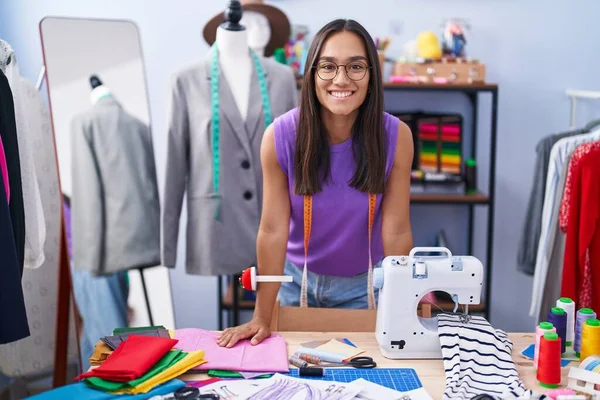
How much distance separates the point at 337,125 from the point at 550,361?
2.79ft

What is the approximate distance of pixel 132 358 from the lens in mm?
1565

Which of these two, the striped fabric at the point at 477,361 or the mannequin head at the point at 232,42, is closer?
the striped fabric at the point at 477,361

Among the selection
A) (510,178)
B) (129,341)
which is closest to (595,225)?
(510,178)

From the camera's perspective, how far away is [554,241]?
9.48ft

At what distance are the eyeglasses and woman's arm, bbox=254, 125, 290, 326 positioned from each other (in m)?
0.22

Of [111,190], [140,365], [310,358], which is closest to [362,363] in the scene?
[310,358]

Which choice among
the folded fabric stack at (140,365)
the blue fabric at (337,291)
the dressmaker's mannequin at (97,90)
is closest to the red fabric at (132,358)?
the folded fabric stack at (140,365)

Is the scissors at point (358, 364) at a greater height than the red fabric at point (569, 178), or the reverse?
the red fabric at point (569, 178)

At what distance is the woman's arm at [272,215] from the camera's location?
6.45ft

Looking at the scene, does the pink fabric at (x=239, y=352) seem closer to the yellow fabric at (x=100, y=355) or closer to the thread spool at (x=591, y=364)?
the yellow fabric at (x=100, y=355)

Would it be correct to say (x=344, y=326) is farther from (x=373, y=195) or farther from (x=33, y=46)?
(x=33, y=46)

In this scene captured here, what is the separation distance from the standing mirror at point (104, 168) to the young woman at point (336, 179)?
3.92 ft

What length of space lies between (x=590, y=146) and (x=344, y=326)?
1328mm

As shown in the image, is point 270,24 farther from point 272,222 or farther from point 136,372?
point 136,372
